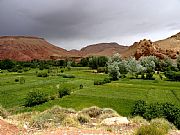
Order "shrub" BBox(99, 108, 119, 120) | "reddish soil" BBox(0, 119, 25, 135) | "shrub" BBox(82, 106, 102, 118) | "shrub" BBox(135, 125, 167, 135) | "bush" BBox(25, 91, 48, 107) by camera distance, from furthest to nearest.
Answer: "bush" BBox(25, 91, 48, 107) → "shrub" BBox(82, 106, 102, 118) → "shrub" BBox(99, 108, 119, 120) → "reddish soil" BBox(0, 119, 25, 135) → "shrub" BBox(135, 125, 167, 135)

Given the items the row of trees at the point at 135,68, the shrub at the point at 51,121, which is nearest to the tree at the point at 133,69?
the row of trees at the point at 135,68

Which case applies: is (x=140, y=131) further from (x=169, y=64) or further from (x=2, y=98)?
(x=169, y=64)

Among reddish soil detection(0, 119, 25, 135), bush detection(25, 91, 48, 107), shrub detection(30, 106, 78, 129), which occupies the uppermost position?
reddish soil detection(0, 119, 25, 135)

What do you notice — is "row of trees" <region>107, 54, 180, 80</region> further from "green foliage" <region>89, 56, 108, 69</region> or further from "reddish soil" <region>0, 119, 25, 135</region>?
"reddish soil" <region>0, 119, 25, 135</region>

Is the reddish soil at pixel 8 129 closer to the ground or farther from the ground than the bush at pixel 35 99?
farther from the ground

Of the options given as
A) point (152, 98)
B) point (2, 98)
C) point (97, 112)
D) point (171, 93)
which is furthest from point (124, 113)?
point (2, 98)

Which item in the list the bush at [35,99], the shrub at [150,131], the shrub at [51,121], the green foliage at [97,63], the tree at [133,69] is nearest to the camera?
the shrub at [150,131]

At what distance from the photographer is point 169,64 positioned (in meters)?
146

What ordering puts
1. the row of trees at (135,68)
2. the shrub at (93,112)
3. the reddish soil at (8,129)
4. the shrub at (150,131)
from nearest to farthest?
the shrub at (150,131), the reddish soil at (8,129), the shrub at (93,112), the row of trees at (135,68)

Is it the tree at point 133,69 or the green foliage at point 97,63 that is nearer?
the tree at point 133,69

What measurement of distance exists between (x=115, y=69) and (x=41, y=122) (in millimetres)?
87555

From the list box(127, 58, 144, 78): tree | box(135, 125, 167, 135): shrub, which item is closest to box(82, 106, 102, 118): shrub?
box(135, 125, 167, 135): shrub

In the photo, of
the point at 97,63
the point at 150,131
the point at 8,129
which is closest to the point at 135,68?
the point at 97,63

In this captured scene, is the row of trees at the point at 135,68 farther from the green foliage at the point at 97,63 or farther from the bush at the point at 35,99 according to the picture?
the bush at the point at 35,99
